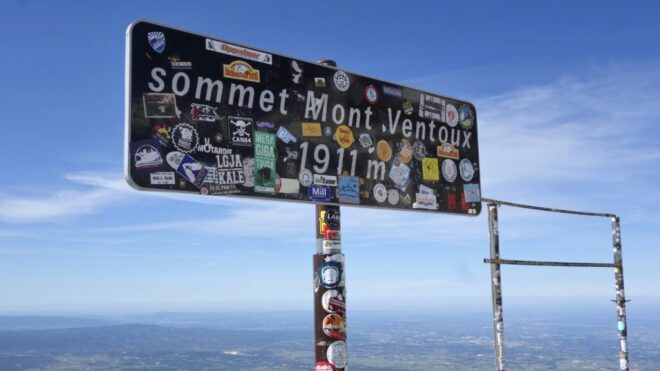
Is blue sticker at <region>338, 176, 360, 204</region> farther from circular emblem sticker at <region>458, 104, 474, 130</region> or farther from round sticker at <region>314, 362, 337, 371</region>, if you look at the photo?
circular emblem sticker at <region>458, 104, 474, 130</region>

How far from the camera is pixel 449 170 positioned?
738 cm

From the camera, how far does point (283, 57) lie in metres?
6.03

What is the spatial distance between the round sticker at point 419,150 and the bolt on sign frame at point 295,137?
0.01 meters

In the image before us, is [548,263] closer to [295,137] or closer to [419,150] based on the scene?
[419,150]

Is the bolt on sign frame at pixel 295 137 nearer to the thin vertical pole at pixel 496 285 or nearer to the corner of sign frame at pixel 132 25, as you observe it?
the corner of sign frame at pixel 132 25

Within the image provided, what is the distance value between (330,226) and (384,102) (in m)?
1.74

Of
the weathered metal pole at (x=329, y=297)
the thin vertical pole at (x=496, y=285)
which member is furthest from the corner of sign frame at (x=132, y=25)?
the thin vertical pole at (x=496, y=285)

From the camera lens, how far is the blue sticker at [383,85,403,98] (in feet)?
22.7

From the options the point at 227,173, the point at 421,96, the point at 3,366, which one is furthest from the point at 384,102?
the point at 3,366

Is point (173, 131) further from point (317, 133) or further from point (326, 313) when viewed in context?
point (326, 313)

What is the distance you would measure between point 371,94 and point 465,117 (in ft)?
5.63

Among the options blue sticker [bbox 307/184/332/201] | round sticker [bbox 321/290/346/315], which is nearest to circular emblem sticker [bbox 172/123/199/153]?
blue sticker [bbox 307/184/332/201]

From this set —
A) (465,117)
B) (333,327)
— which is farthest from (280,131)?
(465,117)

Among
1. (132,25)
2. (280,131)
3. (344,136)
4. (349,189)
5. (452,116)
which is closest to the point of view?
(132,25)
